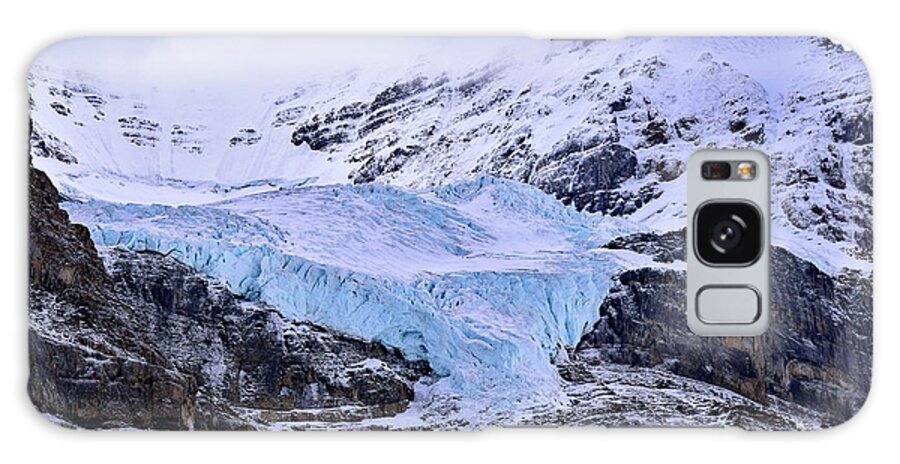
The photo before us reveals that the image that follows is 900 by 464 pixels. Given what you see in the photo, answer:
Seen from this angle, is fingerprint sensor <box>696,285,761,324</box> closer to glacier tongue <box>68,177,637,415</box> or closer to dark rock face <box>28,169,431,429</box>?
glacier tongue <box>68,177,637,415</box>

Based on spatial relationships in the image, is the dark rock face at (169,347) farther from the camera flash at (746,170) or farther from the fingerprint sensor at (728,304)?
the camera flash at (746,170)

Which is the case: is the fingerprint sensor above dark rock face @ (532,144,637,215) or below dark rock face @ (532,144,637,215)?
below

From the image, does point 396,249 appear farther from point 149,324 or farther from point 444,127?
point 149,324

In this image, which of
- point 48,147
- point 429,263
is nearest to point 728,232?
point 429,263

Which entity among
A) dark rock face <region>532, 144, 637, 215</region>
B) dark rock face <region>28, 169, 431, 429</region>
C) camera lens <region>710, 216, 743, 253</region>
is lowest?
dark rock face <region>28, 169, 431, 429</region>

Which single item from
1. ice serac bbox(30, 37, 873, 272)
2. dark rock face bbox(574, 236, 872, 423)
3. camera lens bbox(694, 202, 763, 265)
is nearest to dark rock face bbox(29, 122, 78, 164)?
ice serac bbox(30, 37, 873, 272)
